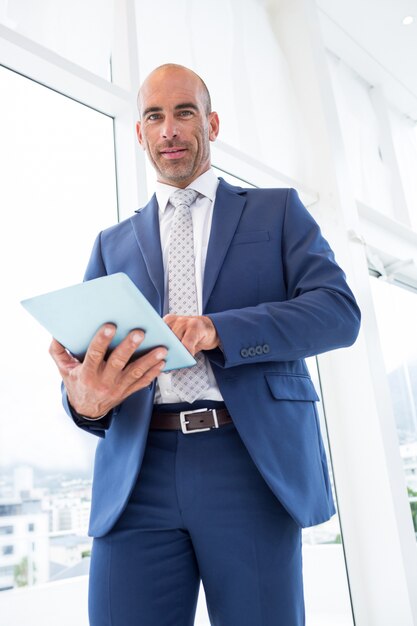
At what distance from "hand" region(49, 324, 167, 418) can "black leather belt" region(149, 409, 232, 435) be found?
12 centimetres

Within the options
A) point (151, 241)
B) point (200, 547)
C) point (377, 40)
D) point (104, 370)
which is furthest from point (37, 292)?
point (377, 40)

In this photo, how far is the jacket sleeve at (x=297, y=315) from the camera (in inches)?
42.7

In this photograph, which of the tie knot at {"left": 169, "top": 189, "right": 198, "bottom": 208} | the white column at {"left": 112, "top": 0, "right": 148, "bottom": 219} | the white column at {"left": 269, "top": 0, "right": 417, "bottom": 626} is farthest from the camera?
the white column at {"left": 269, "top": 0, "right": 417, "bottom": 626}

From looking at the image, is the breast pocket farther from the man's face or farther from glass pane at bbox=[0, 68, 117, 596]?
glass pane at bbox=[0, 68, 117, 596]

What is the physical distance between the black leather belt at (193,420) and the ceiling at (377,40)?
11.8 feet

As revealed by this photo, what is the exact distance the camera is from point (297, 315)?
3.70ft

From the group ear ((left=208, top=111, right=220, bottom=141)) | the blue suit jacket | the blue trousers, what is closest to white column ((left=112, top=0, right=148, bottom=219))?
ear ((left=208, top=111, right=220, bottom=141))

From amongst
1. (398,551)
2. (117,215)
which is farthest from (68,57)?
(398,551)

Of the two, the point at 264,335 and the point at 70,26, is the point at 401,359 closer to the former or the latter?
the point at 70,26

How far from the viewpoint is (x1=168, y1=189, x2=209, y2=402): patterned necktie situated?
114cm

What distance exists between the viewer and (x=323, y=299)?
1180 mm

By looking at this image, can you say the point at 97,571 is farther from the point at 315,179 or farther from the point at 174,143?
the point at 315,179

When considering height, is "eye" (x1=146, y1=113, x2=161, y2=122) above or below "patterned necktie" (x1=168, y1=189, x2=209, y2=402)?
above

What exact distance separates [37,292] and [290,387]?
107cm
